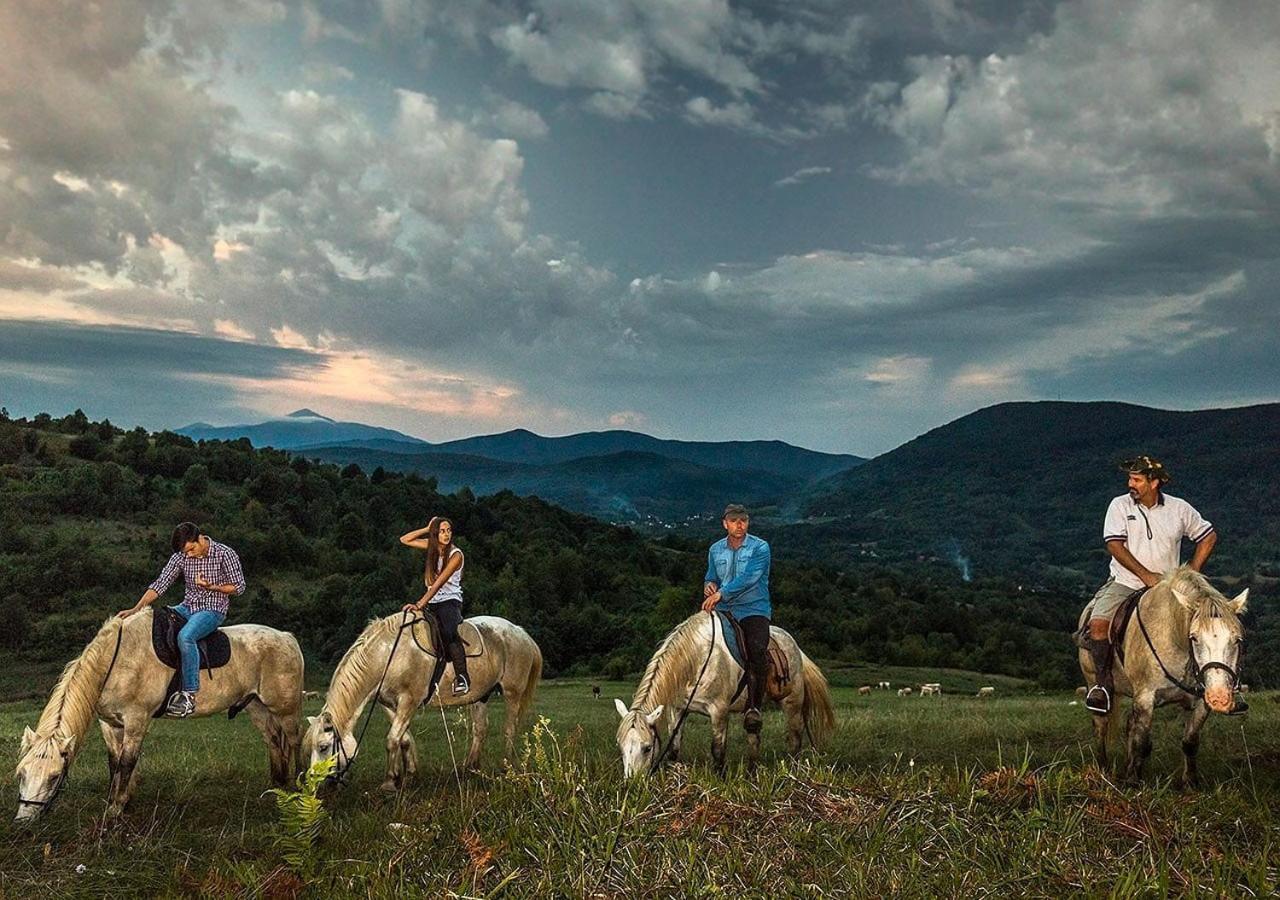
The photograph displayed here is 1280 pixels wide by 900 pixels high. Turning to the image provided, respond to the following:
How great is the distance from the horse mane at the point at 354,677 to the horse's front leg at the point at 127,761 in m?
1.84

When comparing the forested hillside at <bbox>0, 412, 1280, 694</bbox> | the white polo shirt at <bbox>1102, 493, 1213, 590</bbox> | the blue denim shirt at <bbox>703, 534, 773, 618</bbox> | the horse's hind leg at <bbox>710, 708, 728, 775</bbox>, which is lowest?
the forested hillside at <bbox>0, 412, 1280, 694</bbox>

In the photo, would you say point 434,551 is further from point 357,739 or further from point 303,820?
point 303,820

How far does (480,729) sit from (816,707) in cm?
466

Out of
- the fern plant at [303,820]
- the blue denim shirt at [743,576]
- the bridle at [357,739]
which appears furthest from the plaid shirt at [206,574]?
the blue denim shirt at [743,576]

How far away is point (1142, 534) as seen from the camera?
816 cm

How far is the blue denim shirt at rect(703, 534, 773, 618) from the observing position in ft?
30.1

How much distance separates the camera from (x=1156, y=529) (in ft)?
26.5

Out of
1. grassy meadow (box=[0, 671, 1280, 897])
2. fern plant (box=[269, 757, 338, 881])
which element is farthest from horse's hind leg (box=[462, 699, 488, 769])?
fern plant (box=[269, 757, 338, 881])

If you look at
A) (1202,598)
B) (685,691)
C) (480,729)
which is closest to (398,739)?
(480,729)

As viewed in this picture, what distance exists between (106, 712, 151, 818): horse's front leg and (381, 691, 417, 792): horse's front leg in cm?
256

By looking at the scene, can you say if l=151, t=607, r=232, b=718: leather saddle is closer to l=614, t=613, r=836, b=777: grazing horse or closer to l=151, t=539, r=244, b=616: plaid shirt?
l=151, t=539, r=244, b=616: plaid shirt

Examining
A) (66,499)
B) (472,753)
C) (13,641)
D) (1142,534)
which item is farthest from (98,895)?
(66,499)

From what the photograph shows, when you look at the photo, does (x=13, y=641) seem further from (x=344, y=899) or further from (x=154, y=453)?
(x=344, y=899)

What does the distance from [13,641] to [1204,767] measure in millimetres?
57716
